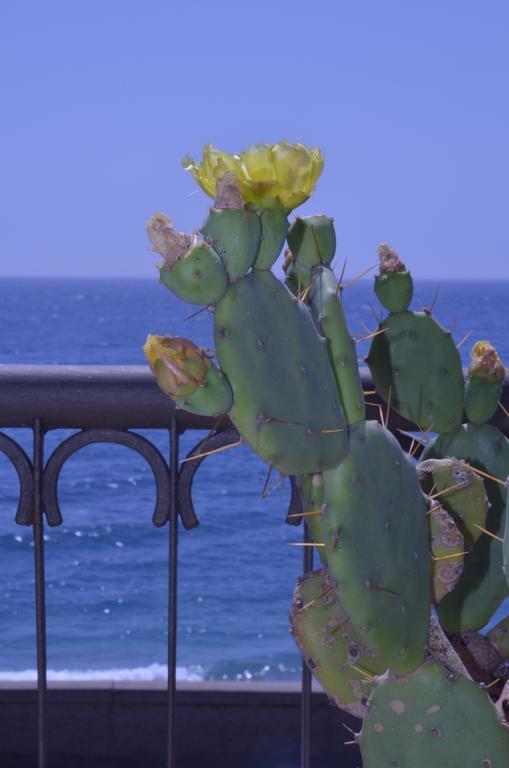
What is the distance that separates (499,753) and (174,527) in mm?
729

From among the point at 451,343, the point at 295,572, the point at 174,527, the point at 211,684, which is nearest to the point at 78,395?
the point at 174,527

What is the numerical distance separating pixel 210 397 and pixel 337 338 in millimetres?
278

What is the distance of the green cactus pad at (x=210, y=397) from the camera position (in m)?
1.38

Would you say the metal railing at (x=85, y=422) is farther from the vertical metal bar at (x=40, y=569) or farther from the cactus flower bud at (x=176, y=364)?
the cactus flower bud at (x=176, y=364)

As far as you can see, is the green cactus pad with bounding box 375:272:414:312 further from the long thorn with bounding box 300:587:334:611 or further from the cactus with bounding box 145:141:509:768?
the long thorn with bounding box 300:587:334:611

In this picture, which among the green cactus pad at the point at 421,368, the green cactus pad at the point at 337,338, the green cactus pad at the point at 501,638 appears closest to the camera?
the green cactus pad at the point at 337,338

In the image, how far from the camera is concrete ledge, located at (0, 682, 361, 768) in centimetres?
398

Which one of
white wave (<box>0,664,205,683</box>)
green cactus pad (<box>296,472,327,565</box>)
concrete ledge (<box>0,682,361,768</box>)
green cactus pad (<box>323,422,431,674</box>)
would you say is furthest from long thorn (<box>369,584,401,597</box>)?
white wave (<box>0,664,205,683</box>)

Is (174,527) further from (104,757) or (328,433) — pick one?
(104,757)

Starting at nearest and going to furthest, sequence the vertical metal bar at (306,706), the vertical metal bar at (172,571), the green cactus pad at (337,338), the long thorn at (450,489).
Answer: the green cactus pad at (337,338) → the long thorn at (450,489) → the vertical metal bar at (172,571) → the vertical metal bar at (306,706)

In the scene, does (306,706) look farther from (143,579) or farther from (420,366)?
(143,579)

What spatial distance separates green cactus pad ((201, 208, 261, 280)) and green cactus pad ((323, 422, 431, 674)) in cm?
30

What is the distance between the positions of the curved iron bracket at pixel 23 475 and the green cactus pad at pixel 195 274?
0.80 meters

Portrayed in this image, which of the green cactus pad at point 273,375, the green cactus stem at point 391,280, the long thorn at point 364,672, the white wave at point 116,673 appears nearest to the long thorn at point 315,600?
the long thorn at point 364,672
